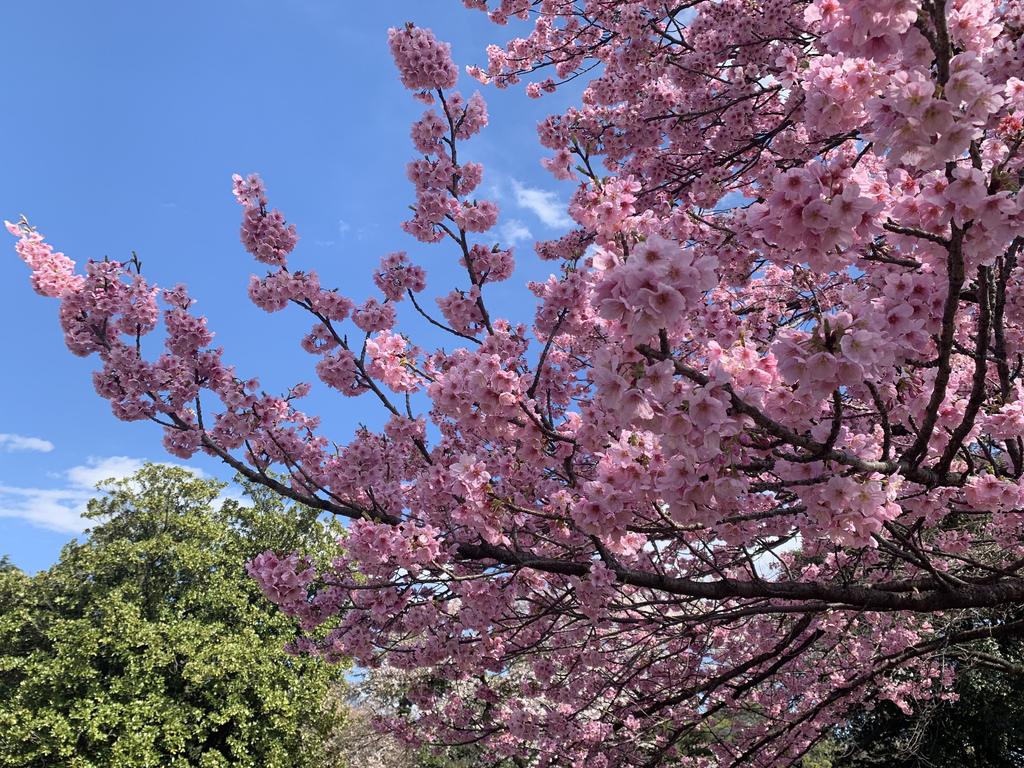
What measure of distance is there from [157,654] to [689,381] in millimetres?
18092

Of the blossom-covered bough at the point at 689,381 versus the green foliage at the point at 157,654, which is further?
the green foliage at the point at 157,654

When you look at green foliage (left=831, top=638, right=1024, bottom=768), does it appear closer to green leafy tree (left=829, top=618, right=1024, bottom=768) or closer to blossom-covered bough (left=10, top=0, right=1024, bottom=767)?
green leafy tree (left=829, top=618, right=1024, bottom=768)

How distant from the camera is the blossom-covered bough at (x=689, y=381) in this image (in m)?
2.24

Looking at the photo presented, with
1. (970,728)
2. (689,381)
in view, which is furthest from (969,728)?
(689,381)

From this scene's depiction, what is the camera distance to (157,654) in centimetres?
1622

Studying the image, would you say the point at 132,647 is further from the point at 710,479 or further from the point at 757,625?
the point at 710,479

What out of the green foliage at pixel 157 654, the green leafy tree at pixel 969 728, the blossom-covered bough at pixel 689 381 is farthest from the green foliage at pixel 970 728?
the green foliage at pixel 157 654

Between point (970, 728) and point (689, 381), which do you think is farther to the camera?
point (970, 728)

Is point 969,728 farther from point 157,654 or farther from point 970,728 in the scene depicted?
point 157,654

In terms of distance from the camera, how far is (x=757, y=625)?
7363 millimetres

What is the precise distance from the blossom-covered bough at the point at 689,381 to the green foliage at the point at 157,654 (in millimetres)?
11524

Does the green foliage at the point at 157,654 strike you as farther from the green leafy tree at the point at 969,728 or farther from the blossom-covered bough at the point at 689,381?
the green leafy tree at the point at 969,728

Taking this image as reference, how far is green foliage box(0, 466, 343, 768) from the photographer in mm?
15422

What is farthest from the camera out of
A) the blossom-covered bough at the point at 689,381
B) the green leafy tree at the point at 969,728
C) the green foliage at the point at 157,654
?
the green foliage at the point at 157,654
